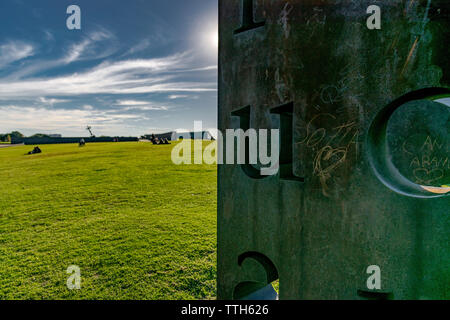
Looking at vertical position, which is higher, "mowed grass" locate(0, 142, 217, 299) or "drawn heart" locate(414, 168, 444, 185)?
"drawn heart" locate(414, 168, 444, 185)

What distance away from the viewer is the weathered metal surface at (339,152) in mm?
2053

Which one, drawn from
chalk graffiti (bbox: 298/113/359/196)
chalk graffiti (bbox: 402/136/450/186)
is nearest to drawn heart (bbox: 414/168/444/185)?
chalk graffiti (bbox: 402/136/450/186)

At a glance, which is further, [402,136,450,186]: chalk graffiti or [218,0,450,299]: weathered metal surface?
[402,136,450,186]: chalk graffiti

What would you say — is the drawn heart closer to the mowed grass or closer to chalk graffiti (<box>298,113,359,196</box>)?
chalk graffiti (<box>298,113,359,196</box>)

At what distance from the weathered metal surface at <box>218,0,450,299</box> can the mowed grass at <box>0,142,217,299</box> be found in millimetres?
2150

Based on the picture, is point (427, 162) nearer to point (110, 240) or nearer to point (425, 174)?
point (425, 174)

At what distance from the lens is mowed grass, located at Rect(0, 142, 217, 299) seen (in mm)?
4188

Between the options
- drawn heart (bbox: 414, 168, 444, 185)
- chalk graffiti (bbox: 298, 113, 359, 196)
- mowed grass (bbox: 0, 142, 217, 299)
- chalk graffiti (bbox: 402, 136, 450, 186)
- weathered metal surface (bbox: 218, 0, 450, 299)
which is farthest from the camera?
mowed grass (bbox: 0, 142, 217, 299)

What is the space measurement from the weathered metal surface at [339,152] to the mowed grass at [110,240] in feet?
7.05

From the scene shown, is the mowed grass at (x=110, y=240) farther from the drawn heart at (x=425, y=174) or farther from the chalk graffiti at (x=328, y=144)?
the drawn heart at (x=425, y=174)

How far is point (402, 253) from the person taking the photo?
2143 millimetres

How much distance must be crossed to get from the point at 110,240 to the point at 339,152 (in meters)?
5.78

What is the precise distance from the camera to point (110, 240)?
19.4 ft
